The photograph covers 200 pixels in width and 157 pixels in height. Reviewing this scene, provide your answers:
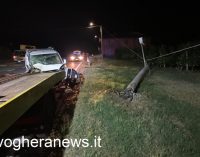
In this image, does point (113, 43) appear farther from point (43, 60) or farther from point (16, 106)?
point (16, 106)

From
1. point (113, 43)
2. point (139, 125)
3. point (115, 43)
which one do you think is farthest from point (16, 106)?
point (113, 43)

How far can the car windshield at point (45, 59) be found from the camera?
16828 millimetres

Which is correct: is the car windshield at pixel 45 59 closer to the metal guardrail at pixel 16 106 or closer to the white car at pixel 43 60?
the white car at pixel 43 60

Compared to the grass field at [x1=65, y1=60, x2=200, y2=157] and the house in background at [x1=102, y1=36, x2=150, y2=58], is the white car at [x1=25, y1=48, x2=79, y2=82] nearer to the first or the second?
the grass field at [x1=65, y1=60, x2=200, y2=157]

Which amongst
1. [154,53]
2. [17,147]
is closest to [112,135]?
[17,147]

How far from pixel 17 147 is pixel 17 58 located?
117 ft

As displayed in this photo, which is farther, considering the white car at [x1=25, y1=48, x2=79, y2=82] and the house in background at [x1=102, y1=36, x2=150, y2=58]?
the house in background at [x1=102, y1=36, x2=150, y2=58]

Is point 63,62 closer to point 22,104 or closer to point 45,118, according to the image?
point 45,118

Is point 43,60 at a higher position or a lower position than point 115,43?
lower

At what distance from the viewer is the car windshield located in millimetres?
16828

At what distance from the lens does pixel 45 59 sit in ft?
55.6

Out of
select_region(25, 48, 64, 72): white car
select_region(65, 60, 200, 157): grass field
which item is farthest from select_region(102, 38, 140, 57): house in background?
select_region(65, 60, 200, 157): grass field

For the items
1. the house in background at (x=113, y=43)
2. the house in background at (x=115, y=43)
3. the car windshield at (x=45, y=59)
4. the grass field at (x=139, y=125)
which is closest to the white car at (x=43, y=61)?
the car windshield at (x=45, y=59)

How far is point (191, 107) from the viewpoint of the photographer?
470 inches
